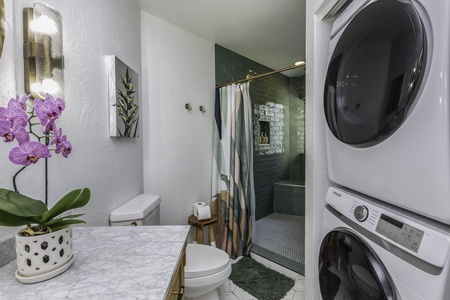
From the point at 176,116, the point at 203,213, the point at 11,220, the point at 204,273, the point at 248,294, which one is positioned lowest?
the point at 248,294

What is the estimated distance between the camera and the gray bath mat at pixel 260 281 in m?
1.70

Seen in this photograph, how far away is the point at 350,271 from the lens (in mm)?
754

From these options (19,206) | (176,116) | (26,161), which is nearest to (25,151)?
(26,161)

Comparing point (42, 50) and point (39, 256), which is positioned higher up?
point (42, 50)

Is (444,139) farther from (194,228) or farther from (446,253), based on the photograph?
(194,228)

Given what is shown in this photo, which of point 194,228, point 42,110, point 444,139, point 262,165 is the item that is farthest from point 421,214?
point 262,165

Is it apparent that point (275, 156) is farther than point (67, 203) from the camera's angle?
Yes

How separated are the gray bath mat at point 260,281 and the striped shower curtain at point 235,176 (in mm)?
206

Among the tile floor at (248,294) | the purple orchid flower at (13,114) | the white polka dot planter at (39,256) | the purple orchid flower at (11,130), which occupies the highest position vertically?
the purple orchid flower at (13,114)

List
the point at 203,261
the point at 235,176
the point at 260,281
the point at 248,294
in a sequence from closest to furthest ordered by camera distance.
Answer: the point at 203,261, the point at 248,294, the point at 260,281, the point at 235,176

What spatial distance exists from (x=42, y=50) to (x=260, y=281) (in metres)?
2.12

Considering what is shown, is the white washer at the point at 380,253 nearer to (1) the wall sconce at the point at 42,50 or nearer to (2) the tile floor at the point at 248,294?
(2) the tile floor at the point at 248,294

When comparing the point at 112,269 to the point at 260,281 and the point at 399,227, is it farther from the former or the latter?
the point at 260,281

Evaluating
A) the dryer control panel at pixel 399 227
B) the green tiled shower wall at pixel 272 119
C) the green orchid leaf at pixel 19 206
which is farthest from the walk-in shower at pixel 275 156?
the green orchid leaf at pixel 19 206
